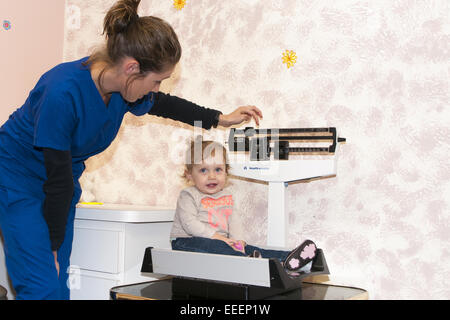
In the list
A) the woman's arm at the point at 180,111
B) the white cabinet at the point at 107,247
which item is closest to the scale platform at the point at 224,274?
Answer: the white cabinet at the point at 107,247

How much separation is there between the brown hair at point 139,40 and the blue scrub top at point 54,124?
10 centimetres

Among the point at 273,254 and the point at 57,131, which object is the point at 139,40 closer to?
the point at 57,131

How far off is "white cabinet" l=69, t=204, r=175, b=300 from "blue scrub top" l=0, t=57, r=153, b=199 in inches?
11.8

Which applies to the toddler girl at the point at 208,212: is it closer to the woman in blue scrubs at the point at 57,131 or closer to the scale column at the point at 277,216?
the scale column at the point at 277,216

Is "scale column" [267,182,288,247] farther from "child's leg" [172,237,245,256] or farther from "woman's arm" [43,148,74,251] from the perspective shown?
"woman's arm" [43,148,74,251]

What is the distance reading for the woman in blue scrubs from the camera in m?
0.98

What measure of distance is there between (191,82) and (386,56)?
2.30 feet

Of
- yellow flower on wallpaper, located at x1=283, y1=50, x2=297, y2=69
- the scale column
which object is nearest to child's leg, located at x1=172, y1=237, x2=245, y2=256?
the scale column

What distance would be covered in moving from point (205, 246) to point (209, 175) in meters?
0.25

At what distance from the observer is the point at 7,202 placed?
106 centimetres

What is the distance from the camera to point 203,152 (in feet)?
4.99

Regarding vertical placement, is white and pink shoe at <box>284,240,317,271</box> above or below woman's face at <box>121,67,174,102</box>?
below

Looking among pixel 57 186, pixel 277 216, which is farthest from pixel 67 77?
pixel 277 216
